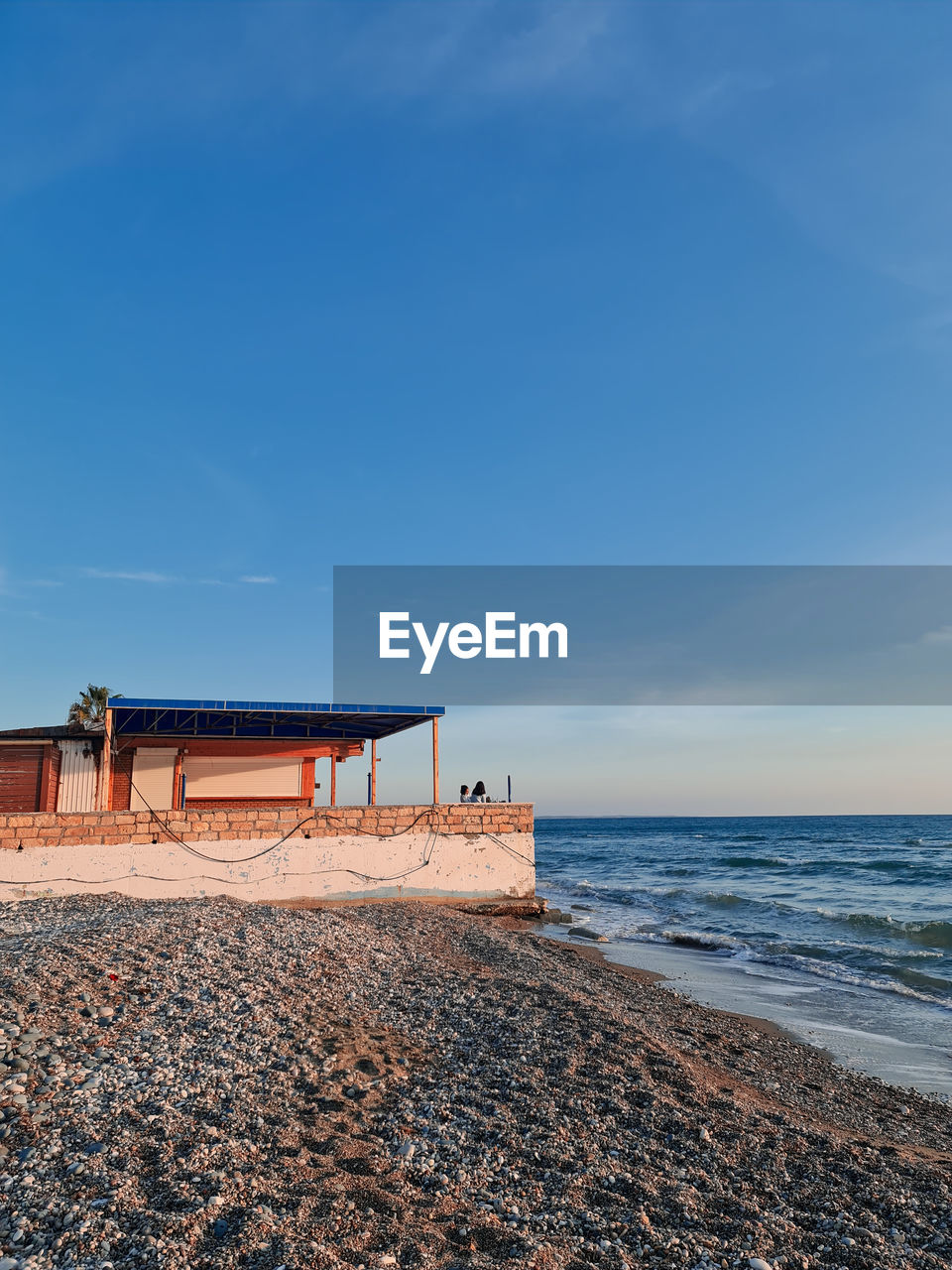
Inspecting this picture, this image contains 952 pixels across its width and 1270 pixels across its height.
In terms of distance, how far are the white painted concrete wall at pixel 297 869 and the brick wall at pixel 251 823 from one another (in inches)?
7.3

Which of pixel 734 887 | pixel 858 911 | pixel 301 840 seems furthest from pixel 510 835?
pixel 734 887

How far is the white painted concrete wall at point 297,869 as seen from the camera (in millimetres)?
15766

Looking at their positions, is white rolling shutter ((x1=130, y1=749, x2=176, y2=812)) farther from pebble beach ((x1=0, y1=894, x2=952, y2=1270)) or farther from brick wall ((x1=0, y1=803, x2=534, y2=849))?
pebble beach ((x1=0, y1=894, x2=952, y2=1270))

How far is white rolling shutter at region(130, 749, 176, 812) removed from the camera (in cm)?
2388

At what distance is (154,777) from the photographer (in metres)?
24.0

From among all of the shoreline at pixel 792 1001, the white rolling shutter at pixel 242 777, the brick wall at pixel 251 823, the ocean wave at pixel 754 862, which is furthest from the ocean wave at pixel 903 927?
the ocean wave at pixel 754 862

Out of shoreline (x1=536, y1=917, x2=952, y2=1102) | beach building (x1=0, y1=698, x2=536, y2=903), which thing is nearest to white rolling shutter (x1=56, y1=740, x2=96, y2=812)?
beach building (x1=0, y1=698, x2=536, y2=903)

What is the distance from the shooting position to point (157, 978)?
9.30 m

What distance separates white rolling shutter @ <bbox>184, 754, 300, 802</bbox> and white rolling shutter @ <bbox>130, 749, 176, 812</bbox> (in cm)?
54

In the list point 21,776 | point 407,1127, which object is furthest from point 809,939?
point 21,776

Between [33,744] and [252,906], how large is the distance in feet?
34.4

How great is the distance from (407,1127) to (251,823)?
11.8 metres

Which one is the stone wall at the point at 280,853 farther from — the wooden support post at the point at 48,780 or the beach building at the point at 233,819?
the wooden support post at the point at 48,780

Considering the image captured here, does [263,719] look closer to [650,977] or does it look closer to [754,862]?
[650,977]
